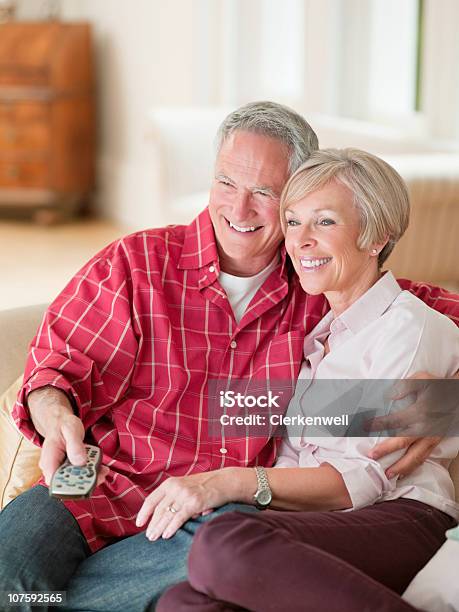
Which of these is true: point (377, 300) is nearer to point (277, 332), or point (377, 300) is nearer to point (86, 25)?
point (277, 332)

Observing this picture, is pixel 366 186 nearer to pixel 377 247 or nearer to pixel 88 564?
pixel 377 247

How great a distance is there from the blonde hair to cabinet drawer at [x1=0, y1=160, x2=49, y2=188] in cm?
464

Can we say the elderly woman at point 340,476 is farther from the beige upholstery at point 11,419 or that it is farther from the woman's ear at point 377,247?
the beige upholstery at point 11,419

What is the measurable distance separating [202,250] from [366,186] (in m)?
0.37

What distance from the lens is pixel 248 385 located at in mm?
1855

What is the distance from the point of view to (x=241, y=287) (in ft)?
6.40

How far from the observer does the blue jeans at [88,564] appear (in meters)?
1.59

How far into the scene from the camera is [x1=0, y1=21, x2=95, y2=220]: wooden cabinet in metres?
6.02

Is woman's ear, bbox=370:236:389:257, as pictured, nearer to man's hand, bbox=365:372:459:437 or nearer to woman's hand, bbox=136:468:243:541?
man's hand, bbox=365:372:459:437

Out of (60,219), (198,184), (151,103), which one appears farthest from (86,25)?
(198,184)

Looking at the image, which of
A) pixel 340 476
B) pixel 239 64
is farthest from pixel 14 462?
pixel 239 64

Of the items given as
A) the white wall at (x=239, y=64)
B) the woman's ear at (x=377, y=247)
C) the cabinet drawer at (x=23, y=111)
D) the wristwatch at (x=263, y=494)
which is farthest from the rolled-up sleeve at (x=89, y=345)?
the cabinet drawer at (x=23, y=111)

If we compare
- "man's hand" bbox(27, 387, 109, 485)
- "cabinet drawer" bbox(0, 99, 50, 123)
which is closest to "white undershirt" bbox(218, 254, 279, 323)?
"man's hand" bbox(27, 387, 109, 485)

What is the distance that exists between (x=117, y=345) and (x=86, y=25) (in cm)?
485
